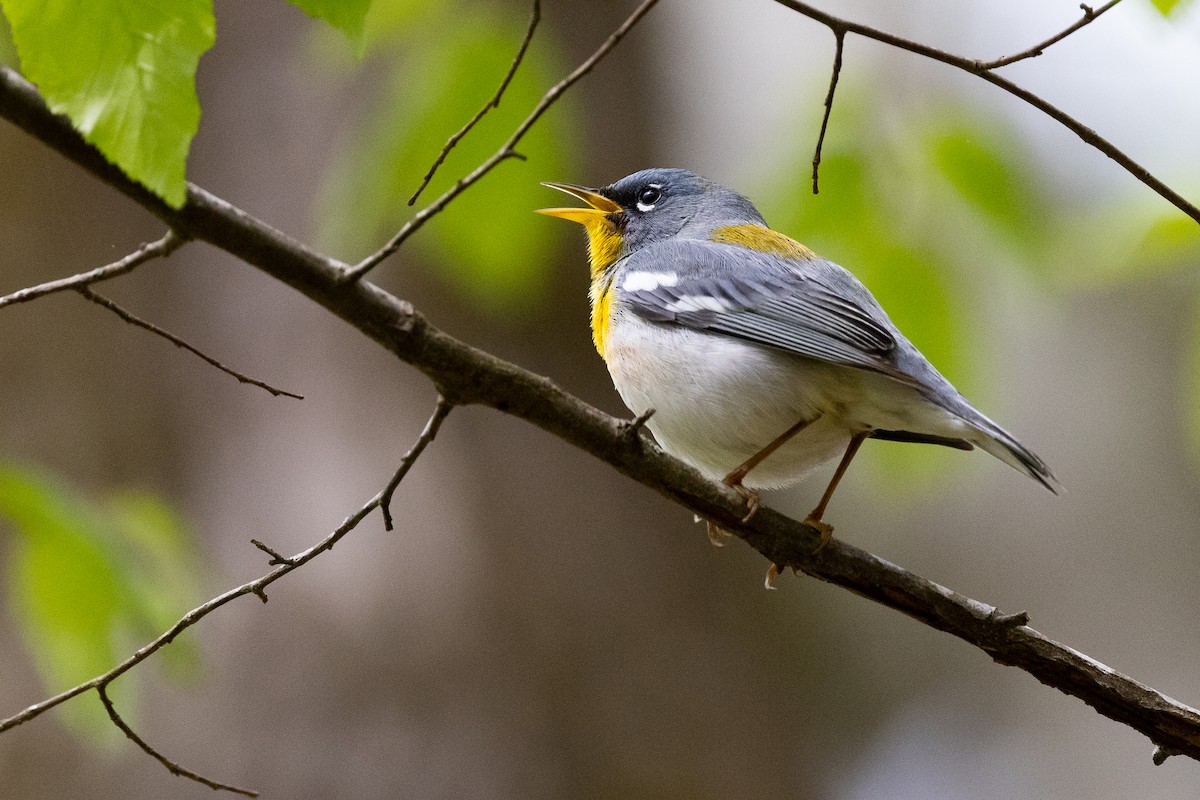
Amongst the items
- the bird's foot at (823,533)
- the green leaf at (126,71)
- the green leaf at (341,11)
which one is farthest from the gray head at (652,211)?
the green leaf at (126,71)

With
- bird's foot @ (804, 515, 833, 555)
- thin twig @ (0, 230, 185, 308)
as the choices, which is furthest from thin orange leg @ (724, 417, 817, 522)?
thin twig @ (0, 230, 185, 308)

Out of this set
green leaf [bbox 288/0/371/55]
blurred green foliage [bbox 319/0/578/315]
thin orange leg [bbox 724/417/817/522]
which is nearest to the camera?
green leaf [bbox 288/0/371/55]

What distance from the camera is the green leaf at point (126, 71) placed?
1.35 metres

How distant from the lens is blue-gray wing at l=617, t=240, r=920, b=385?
2848mm

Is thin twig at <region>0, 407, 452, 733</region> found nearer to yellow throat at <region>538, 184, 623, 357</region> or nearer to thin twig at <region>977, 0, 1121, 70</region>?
thin twig at <region>977, 0, 1121, 70</region>

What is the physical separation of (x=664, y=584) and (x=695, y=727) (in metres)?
0.62

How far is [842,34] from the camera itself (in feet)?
6.56

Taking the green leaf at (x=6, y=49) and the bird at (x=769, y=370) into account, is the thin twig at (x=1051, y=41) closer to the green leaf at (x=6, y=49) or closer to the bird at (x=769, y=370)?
the bird at (x=769, y=370)

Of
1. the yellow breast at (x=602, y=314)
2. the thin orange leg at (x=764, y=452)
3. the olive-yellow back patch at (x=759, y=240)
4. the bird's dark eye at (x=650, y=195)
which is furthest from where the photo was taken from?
the bird's dark eye at (x=650, y=195)

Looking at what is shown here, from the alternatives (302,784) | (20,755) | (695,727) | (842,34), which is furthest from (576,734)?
(842,34)

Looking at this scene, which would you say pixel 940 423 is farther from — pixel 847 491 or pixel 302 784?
pixel 847 491

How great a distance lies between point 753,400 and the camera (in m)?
2.89

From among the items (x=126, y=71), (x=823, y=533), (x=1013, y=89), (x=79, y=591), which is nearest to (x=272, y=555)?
(x=79, y=591)

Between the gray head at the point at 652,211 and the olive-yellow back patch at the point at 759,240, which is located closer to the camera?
the olive-yellow back patch at the point at 759,240
